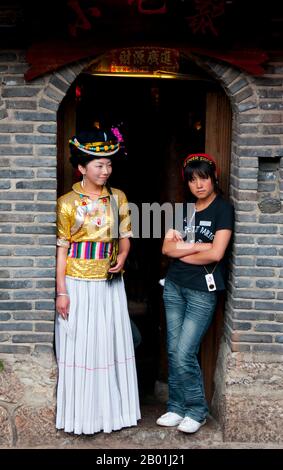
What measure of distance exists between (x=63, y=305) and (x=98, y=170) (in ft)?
3.31

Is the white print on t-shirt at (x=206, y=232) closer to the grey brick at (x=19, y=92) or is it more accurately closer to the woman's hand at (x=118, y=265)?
the woman's hand at (x=118, y=265)

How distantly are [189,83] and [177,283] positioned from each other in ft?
5.63

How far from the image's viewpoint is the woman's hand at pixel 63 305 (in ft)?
20.6

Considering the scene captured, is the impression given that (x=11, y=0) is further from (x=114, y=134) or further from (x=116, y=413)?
(x=116, y=413)

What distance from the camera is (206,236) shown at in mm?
6320

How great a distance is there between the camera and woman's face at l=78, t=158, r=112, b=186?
6184mm

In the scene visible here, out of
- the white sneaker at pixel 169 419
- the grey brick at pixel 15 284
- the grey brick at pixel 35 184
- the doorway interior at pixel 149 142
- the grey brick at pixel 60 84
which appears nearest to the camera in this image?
the grey brick at pixel 60 84

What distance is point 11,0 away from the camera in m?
5.91

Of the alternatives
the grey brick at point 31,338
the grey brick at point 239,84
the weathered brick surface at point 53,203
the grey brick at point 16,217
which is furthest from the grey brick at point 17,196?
the grey brick at point 239,84

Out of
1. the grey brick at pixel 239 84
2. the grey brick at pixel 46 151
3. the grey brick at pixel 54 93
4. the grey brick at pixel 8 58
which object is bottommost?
the grey brick at pixel 46 151

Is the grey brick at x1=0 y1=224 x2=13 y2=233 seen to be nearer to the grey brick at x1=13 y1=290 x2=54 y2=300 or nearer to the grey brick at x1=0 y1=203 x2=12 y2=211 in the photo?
the grey brick at x1=0 y1=203 x2=12 y2=211

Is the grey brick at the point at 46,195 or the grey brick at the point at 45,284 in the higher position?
the grey brick at the point at 46,195

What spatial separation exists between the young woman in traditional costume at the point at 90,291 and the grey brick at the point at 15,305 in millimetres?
222

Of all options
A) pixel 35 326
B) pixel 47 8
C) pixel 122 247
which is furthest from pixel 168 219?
pixel 47 8
